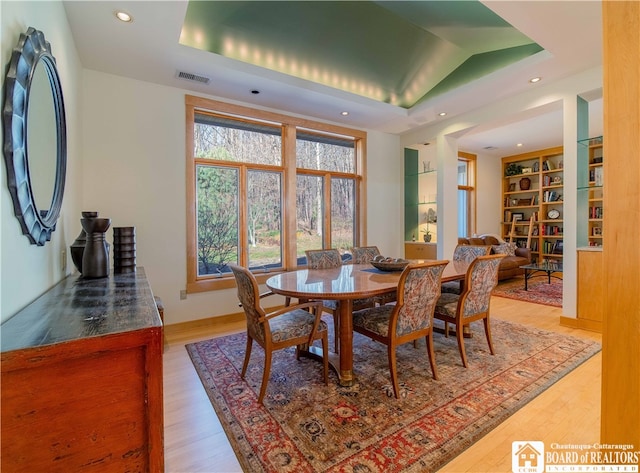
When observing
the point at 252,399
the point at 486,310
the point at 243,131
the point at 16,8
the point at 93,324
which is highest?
the point at 243,131

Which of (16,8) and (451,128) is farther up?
(451,128)

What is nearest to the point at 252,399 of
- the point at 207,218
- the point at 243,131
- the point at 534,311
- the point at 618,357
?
the point at 618,357

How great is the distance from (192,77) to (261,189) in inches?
59.1

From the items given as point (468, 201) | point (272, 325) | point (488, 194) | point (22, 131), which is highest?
point (488, 194)

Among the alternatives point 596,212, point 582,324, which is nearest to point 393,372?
point 582,324

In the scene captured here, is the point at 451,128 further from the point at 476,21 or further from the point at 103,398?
the point at 103,398

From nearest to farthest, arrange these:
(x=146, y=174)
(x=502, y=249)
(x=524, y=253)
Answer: (x=146, y=174) < (x=502, y=249) < (x=524, y=253)

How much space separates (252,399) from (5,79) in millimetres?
2074

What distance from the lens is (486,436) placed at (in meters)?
1.69

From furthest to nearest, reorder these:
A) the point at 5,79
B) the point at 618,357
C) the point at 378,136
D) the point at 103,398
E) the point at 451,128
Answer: the point at 378,136 < the point at 451,128 < the point at 5,79 < the point at 618,357 < the point at 103,398

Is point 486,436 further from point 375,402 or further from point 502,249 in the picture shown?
point 502,249

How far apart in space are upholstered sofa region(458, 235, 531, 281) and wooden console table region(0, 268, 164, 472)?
608cm

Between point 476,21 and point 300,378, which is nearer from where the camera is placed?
point 300,378

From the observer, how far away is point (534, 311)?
13.2 feet
